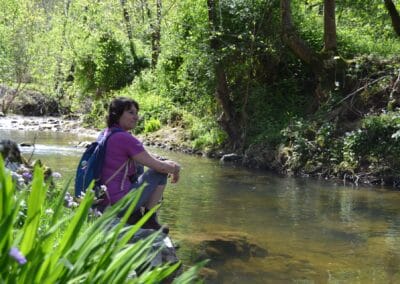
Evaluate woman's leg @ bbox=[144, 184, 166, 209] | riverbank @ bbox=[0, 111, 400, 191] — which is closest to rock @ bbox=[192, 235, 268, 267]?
woman's leg @ bbox=[144, 184, 166, 209]

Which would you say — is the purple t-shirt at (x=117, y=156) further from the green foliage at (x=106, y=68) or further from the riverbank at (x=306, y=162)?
the green foliage at (x=106, y=68)

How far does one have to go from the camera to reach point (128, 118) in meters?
5.39

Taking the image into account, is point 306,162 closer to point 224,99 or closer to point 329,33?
point 329,33

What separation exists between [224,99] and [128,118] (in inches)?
447

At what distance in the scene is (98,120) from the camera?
24422 mm

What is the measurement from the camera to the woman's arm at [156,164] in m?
5.39

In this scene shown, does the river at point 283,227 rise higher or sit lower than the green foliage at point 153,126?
lower

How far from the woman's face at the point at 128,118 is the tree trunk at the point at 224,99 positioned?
1047cm

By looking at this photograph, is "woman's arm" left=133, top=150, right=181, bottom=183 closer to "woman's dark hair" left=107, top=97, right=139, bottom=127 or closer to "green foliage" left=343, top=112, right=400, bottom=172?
"woman's dark hair" left=107, top=97, right=139, bottom=127

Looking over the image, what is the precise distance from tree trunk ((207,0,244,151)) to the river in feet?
12.0

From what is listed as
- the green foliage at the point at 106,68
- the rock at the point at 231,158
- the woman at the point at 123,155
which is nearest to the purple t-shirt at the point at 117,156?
the woman at the point at 123,155

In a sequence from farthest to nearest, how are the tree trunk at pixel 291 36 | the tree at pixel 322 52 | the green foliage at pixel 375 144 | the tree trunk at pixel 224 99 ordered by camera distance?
the tree trunk at pixel 224 99 → the tree trunk at pixel 291 36 → the tree at pixel 322 52 → the green foliage at pixel 375 144

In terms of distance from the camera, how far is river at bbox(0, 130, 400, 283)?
5570 mm

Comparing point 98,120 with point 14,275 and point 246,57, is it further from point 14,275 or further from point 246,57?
point 14,275
